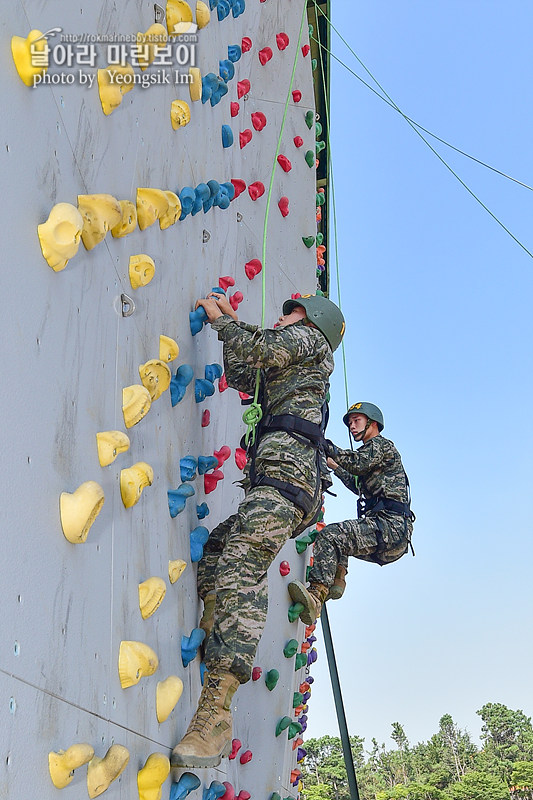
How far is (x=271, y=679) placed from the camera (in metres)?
3.80

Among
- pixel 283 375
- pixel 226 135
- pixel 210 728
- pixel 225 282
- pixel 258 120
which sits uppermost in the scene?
pixel 258 120

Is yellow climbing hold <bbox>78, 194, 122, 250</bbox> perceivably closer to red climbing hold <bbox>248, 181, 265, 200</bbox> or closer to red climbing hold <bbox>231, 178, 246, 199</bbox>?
red climbing hold <bbox>231, 178, 246, 199</bbox>

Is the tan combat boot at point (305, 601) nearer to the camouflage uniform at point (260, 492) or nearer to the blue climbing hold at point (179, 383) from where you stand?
the camouflage uniform at point (260, 492)

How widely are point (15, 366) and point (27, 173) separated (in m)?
0.36

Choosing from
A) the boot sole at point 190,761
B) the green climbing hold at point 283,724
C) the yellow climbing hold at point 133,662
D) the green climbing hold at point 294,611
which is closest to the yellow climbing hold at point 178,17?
the yellow climbing hold at point 133,662

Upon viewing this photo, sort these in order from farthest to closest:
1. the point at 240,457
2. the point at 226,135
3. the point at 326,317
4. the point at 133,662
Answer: the point at 240,457
the point at 226,135
the point at 326,317
the point at 133,662

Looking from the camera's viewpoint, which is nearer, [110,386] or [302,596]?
[110,386]

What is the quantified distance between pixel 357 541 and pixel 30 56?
11.0 feet

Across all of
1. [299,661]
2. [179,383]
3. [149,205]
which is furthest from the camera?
[299,661]

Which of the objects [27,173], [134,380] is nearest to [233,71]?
[134,380]

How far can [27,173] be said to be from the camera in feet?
4.91

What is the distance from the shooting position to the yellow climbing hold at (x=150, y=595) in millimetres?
2098

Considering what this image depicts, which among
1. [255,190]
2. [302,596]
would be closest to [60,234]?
[255,190]

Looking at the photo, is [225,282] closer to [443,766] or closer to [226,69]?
[226,69]
